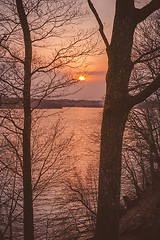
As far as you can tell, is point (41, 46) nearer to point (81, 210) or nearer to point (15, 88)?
point (15, 88)

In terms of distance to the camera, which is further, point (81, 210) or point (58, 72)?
point (81, 210)

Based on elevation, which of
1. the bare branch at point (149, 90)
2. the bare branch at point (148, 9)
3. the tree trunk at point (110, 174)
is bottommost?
the tree trunk at point (110, 174)

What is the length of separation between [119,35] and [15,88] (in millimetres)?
3657

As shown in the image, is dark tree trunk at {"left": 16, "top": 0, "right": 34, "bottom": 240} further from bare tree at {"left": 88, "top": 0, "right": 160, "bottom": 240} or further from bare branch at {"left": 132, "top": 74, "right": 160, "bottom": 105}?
bare branch at {"left": 132, "top": 74, "right": 160, "bottom": 105}

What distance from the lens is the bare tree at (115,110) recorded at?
407cm

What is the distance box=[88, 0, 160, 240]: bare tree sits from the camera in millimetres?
4066

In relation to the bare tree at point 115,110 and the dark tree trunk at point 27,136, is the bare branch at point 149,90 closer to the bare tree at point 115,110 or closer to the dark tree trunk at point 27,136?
the bare tree at point 115,110

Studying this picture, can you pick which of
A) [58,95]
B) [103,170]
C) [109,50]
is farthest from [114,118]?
[58,95]

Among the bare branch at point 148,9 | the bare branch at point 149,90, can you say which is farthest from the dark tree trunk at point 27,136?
the bare branch at point 148,9

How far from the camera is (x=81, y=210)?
54.0 feet

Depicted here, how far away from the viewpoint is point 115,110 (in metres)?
4.05

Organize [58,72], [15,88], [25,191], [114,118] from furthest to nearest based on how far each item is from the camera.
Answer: [58,72] → [25,191] → [15,88] → [114,118]

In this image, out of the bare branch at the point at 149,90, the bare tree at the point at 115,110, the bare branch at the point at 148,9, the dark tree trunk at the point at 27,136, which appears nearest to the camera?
the bare branch at the point at 149,90

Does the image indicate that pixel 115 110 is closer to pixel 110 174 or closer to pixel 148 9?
pixel 110 174
